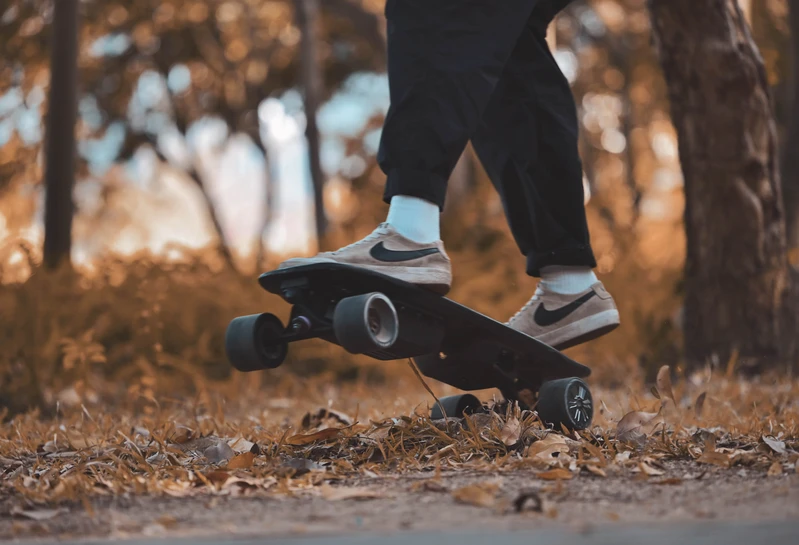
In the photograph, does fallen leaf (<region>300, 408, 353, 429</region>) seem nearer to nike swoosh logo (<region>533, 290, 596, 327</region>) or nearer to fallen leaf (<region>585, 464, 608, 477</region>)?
nike swoosh logo (<region>533, 290, 596, 327</region>)

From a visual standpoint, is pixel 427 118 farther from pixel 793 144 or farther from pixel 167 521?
pixel 793 144

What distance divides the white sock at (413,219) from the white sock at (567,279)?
0.61 metres

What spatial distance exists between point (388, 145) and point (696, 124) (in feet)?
9.38

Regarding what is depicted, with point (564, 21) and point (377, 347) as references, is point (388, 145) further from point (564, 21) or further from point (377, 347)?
point (564, 21)

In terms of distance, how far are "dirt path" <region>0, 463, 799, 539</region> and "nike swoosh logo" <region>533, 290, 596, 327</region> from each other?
87cm

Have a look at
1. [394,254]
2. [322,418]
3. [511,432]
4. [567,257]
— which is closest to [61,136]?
[322,418]

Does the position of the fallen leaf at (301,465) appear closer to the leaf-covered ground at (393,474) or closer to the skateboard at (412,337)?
the leaf-covered ground at (393,474)

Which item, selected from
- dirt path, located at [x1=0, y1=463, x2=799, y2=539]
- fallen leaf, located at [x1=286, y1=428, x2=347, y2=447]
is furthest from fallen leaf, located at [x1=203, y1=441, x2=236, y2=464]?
dirt path, located at [x1=0, y1=463, x2=799, y2=539]

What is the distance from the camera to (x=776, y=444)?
7.52 ft

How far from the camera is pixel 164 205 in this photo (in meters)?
21.4


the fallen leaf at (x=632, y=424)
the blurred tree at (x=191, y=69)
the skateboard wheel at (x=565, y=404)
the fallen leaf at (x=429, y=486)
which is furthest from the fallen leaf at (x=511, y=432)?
the blurred tree at (x=191, y=69)

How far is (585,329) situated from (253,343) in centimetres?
106

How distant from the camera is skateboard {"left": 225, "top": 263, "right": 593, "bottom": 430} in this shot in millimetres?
2213

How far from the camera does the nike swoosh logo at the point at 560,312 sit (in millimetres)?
2824
